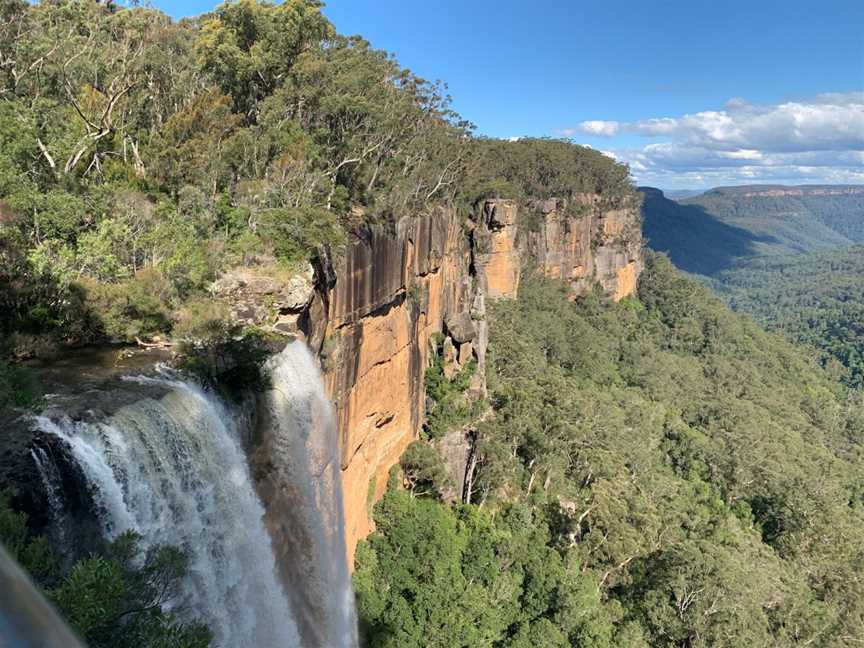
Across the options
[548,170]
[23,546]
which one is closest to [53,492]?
[23,546]

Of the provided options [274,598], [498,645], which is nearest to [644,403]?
[498,645]

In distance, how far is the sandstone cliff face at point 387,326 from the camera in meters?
17.2

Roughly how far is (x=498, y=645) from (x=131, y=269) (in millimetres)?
17208

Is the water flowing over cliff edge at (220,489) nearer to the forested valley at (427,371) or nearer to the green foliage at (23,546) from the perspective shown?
the forested valley at (427,371)

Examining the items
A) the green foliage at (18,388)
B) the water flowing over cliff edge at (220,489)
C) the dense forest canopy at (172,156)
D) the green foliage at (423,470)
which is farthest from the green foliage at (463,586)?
the green foliage at (18,388)

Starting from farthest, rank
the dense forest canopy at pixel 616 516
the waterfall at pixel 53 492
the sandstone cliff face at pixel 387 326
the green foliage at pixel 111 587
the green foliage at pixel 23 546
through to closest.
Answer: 1. the dense forest canopy at pixel 616 516
2. the sandstone cliff face at pixel 387 326
3. the waterfall at pixel 53 492
4. the green foliage at pixel 23 546
5. the green foliage at pixel 111 587

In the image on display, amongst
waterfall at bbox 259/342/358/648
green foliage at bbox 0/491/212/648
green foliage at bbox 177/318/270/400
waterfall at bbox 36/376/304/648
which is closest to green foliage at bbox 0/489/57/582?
green foliage at bbox 0/491/212/648

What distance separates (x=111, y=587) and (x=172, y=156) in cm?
1588

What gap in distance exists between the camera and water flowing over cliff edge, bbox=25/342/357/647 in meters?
7.50

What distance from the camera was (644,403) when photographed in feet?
162

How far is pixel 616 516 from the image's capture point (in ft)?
92.9

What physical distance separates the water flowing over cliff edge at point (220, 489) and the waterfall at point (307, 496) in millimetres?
42

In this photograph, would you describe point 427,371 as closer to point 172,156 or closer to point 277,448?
point 172,156

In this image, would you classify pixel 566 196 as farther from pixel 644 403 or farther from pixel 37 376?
pixel 37 376
